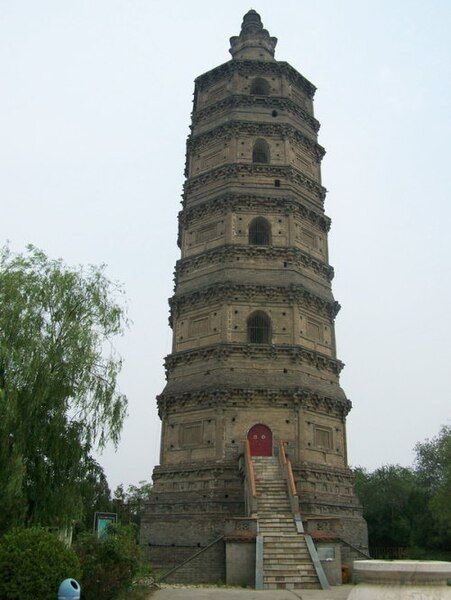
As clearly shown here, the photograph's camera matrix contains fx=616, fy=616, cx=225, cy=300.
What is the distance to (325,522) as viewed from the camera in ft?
59.4

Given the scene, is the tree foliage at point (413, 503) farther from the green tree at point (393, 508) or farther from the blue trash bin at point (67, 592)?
the blue trash bin at point (67, 592)

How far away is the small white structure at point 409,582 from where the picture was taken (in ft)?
15.8

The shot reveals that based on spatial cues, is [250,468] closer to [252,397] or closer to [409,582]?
[252,397]

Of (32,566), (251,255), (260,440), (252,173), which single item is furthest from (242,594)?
(252,173)

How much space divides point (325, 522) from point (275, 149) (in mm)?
15985

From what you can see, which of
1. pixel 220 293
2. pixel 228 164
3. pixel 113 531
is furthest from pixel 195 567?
pixel 228 164

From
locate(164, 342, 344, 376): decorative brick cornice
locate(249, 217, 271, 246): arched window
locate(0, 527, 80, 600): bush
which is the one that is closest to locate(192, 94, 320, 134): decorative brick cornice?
locate(249, 217, 271, 246): arched window

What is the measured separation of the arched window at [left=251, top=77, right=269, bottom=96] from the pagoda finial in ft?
5.48

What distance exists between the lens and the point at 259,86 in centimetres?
2891

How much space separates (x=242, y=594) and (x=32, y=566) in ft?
21.4

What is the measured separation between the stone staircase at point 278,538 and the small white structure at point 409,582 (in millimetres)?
11589

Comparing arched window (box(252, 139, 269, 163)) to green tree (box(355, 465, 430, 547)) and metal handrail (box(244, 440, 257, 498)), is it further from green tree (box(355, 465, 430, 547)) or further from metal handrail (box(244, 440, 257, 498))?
green tree (box(355, 465, 430, 547))

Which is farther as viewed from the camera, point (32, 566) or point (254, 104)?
point (254, 104)

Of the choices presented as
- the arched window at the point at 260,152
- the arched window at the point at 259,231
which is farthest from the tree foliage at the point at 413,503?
the arched window at the point at 260,152
